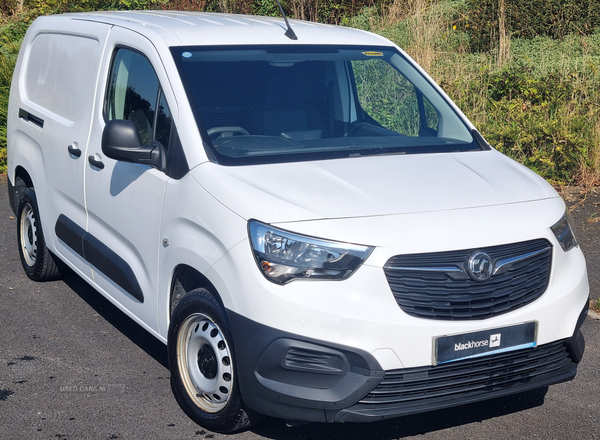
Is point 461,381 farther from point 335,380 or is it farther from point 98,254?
point 98,254

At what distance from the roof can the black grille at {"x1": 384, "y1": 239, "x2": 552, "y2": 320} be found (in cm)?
184

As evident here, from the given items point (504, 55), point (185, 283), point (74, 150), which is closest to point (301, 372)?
point (185, 283)

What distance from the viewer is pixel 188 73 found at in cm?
393

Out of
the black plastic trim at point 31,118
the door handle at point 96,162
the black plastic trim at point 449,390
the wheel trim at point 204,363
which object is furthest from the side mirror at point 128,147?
the black plastic trim at point 31,118

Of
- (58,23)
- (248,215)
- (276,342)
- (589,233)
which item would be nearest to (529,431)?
(276,342)

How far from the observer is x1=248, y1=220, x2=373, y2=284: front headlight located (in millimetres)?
3041

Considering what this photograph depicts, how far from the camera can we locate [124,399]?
401 cm

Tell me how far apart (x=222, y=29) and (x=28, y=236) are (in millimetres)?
2629

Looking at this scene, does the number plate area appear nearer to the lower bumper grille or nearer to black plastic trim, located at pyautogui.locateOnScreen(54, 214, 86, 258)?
the lower bumper grille

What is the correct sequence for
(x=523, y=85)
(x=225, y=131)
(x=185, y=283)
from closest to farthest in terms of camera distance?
(x=185, y=283), (x=225, y=131), (x=523, y=85)

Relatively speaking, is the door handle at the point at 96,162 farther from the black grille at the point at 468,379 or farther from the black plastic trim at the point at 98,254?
the black grille at the point at 468,379

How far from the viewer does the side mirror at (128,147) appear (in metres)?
3.73

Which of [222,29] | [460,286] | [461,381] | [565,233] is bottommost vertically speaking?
[461,381]

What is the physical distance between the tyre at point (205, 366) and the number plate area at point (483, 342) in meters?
0.91
